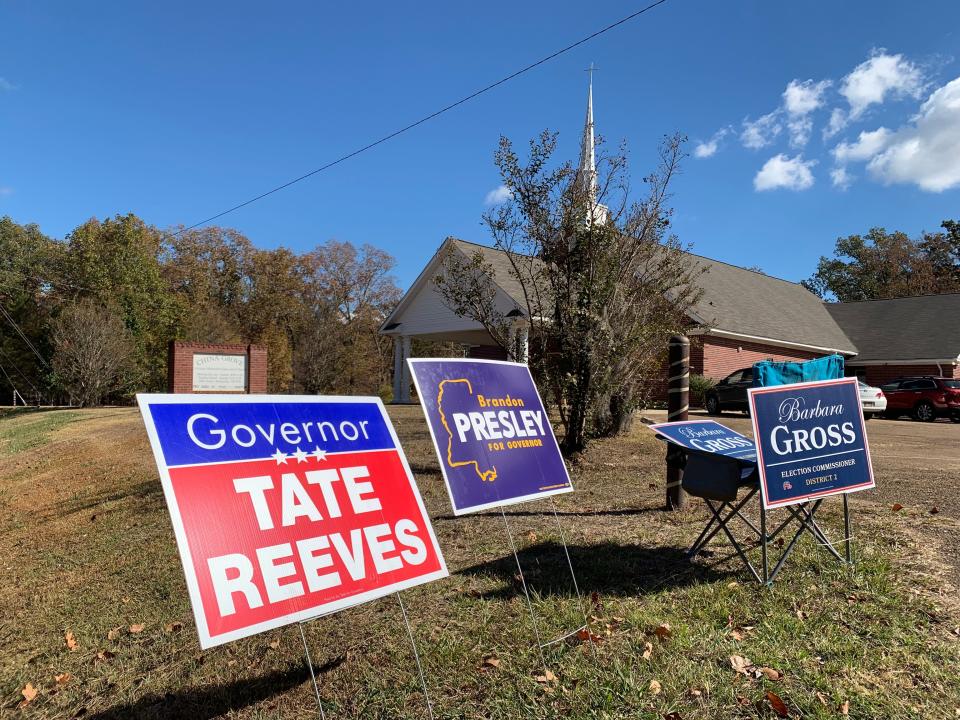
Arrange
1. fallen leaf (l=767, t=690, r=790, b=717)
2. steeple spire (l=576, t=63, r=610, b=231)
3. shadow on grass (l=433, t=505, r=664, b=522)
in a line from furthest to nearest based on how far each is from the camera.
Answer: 1. steeple spire (l=576, t=63, r=610, b=231)
2. shadow on grass (l=433, t=505, r=664, b=522)
3. fallen leaf (l=767, t=690, r=790, b=717)

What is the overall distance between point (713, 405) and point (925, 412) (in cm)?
665

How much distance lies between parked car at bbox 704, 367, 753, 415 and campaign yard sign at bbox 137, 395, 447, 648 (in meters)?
18.0

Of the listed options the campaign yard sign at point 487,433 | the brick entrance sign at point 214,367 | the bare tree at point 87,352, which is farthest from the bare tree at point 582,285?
the bare tree at point 87,352

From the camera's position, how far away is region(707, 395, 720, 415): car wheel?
20.3 metres

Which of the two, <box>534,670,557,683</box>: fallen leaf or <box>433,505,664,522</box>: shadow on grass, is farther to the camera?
<box>433,505,664,522</box>: shadow on grass

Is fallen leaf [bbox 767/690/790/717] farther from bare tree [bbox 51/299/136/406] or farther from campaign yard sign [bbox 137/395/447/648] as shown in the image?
bare tree [bbox 51/299/136/406]

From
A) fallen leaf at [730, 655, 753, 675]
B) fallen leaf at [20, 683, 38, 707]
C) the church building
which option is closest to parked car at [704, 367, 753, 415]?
the church building

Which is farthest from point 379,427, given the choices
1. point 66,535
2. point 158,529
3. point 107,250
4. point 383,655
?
point 107,250

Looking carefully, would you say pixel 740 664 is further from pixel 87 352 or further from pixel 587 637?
pixel 87 352

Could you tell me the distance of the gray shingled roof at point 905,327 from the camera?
27.2 metres

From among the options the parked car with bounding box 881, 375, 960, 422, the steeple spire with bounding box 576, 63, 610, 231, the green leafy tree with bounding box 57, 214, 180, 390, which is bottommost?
the parked car with bounding box 881, 375, 960, 422

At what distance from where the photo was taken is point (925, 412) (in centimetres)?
2042

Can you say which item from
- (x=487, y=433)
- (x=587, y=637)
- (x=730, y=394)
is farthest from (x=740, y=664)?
(x=730, y=394)

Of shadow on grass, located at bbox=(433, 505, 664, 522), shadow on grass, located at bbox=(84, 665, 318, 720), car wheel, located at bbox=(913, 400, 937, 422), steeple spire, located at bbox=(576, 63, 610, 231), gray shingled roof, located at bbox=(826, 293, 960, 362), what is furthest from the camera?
gray shingled roof, located at bbox=(826, 293, 960, 362)
